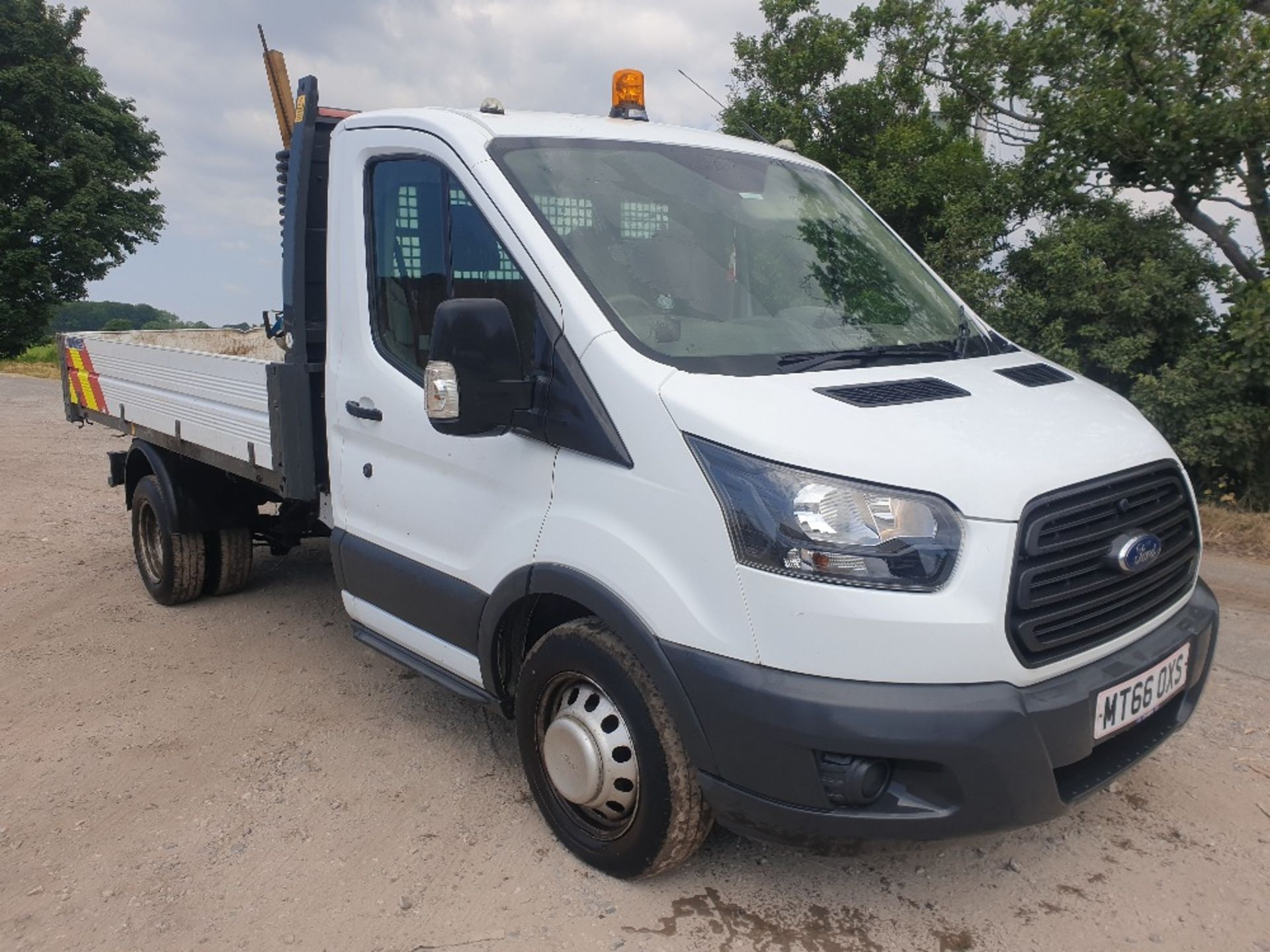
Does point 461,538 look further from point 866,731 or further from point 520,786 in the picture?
point 866,731

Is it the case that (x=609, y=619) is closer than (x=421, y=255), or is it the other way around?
(x=609, y=619)

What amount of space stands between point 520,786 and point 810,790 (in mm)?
1444

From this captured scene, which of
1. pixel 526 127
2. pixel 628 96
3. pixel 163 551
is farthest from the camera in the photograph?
pixel 163 551

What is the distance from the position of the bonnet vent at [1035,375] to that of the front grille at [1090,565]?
0.43 metres

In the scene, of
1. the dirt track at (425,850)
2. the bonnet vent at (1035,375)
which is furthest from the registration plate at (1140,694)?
the bonnet vent at (1035,375)

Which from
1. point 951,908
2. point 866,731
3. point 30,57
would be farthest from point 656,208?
point 30,57

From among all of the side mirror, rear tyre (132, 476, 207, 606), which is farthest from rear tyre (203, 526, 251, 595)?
the side mirror

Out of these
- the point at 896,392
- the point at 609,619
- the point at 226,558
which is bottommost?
the point at 226,558

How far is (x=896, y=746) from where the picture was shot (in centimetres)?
233

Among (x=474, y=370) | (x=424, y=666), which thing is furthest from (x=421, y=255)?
(x=424, y=666)

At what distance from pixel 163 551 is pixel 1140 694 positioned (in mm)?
4728

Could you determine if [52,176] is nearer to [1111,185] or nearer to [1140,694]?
[1111,185]

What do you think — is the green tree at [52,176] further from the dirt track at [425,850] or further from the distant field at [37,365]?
the dirt track at [425,850]

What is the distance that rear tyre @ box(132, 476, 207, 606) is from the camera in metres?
5.41
